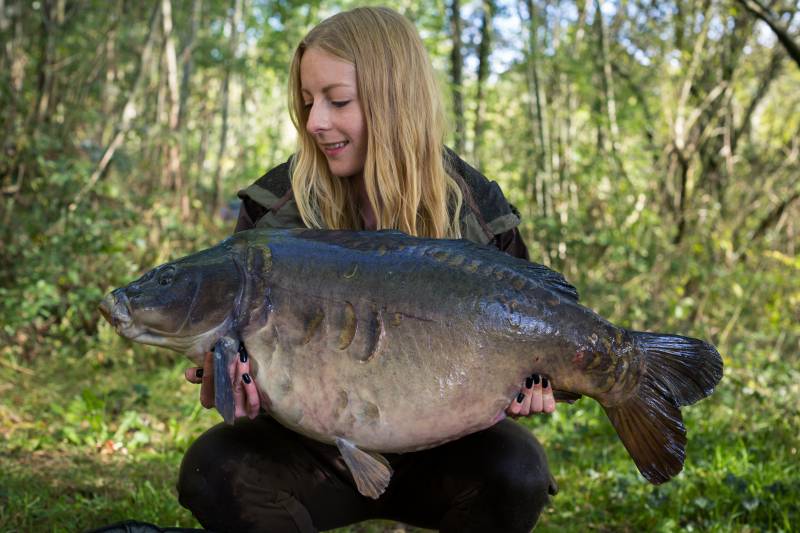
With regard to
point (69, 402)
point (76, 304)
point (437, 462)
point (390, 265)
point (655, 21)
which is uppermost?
point (655, 21)

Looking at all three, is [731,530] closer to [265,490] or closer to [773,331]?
[265,490]

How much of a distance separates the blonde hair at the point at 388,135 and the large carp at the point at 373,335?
496mm

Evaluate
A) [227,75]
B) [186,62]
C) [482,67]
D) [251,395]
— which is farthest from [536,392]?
[227,75]

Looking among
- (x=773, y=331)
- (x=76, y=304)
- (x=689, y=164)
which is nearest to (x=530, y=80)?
(x=689, y=164)

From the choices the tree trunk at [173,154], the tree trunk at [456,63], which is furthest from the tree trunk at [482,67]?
the tree trunk at [173,154]

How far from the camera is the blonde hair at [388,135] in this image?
7.80ft

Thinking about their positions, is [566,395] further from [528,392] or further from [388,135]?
[388,135]

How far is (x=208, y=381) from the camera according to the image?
78.7 inches

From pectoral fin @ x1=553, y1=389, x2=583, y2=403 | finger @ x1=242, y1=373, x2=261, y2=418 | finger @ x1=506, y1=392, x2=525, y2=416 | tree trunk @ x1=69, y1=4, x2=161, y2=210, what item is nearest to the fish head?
finger @ x1=242, y1=373, x2=261, y2=418

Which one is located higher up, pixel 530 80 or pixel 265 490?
pixel 530 80

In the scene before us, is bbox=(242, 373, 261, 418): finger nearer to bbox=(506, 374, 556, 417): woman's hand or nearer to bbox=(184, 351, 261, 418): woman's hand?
bbox=(184, 351, 261, 418): woman's hand

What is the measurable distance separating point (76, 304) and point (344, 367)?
4.10 metres

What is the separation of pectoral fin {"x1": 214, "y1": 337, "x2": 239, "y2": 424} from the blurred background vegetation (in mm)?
1386

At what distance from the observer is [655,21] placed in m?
7.92
